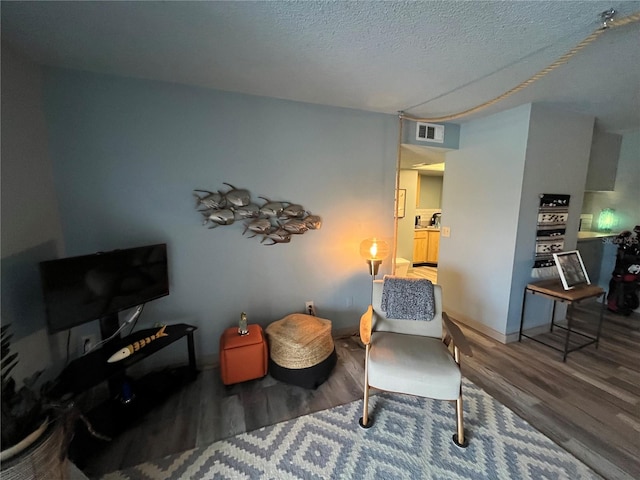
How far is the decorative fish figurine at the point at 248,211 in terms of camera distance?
2359mm

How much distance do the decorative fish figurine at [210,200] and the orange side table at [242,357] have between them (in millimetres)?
1095

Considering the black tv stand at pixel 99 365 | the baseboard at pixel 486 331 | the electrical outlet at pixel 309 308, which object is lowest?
the baseboard at pixel 486 331

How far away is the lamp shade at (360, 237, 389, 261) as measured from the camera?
2643 mm

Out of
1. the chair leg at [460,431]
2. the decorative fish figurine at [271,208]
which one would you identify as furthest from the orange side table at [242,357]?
the chair leg at [460,431]

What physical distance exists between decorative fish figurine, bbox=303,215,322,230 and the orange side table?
3.63ft

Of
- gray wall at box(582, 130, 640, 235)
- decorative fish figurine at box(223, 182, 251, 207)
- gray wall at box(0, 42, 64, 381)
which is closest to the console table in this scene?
gray wall at box(582, 130, 640, 235)

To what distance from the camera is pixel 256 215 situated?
241 cm

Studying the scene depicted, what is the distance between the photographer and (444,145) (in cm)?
312

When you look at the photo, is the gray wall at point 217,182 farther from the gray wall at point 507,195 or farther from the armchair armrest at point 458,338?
the armchair armrest at point 458,338

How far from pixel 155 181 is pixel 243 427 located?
6.38ft

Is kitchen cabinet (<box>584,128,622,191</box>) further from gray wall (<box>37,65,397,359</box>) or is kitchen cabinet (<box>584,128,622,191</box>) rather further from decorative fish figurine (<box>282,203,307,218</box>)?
decorative fish figurine (<box>282,203,307,218</box>)

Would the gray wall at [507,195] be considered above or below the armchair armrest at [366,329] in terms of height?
above

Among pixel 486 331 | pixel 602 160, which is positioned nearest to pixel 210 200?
pixel 486 331

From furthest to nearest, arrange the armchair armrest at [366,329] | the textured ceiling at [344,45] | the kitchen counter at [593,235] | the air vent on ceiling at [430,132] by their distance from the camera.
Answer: the kitchen counter at [593,235] → the air vent on ceiling at [430,132] → the armchair armrest at [366,329] → the textured ceiling at [344,45]
